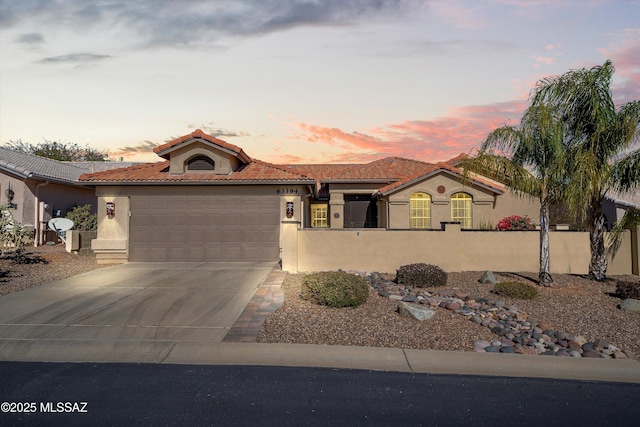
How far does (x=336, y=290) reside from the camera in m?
8.90

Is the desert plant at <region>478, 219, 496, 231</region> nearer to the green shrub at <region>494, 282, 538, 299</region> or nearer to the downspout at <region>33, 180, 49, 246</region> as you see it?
the green shrub at <region>494, 282, 538, 299</region>

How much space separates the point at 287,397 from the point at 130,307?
18.0 feet

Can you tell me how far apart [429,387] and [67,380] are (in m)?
4.41

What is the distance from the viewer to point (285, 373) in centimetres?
561

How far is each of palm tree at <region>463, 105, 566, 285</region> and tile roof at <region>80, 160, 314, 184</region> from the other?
7016mm

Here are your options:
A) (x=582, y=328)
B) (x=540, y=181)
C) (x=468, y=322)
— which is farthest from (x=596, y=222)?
(x=468, y=322)

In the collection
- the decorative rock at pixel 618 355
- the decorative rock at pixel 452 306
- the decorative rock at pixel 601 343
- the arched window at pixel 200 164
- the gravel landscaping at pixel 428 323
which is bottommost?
the decorative rock at pixel 618 355

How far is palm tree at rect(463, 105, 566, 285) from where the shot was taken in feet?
37.7

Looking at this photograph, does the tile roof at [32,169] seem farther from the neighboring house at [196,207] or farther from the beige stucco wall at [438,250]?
the beige stucco wall at [438,250]

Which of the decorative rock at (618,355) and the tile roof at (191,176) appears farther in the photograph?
the tile roof at (191,176)

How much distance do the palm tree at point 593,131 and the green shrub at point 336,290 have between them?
6397 mm

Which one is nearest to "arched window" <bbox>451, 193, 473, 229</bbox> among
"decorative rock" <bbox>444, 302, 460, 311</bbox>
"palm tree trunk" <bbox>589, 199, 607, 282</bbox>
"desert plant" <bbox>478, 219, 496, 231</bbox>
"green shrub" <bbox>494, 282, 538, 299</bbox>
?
"desert plant" <bbox>478, 219, 496, 231</bbox>

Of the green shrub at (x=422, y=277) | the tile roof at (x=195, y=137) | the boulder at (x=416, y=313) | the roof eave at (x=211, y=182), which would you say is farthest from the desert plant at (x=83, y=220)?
the boulder at (x=416, y=313)

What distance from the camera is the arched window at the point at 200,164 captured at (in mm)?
17344
